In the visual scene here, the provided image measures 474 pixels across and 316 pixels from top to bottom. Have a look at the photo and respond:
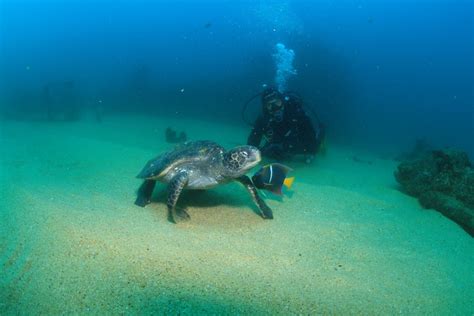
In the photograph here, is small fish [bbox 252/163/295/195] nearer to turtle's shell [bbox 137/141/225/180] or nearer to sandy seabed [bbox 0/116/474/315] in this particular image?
sandy seabed [bbox 0/116/474/315]

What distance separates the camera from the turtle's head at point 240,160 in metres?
4.73

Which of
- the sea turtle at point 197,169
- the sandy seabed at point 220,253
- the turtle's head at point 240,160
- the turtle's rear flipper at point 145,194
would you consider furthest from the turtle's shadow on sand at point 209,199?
Result: the turtle's head at point 240,160

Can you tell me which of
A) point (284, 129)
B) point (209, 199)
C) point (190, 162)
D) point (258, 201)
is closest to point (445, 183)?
point (258, 201)

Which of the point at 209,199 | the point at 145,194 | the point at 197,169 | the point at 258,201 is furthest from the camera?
the point at 209,199

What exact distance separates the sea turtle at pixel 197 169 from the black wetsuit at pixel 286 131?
16.1 ft

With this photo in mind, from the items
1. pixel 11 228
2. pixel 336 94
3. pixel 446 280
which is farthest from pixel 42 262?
pixel 336 94

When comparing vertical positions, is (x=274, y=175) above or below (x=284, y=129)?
above

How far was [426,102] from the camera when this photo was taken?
76.3m

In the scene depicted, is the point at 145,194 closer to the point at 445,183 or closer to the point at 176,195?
the point at 176,195

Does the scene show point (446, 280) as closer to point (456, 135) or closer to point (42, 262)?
point (42, 262)

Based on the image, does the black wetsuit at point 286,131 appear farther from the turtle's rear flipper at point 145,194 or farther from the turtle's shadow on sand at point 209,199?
the turtle's rear flipper at point 145,194

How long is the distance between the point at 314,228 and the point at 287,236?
27.1 inches

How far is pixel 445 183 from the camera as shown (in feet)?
22.7

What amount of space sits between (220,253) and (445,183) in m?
6.07
